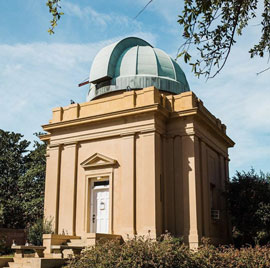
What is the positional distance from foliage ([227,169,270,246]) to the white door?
20.8ft

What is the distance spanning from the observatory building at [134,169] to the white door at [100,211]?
44 millimetres

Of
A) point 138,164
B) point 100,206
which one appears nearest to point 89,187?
point 100,206

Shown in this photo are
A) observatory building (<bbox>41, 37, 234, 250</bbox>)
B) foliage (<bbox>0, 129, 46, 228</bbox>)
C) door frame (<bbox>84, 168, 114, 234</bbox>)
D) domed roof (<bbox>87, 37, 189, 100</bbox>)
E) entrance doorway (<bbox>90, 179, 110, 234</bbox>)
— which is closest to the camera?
observatory building (<bbox>41, 37, 234, 250</bbox>)

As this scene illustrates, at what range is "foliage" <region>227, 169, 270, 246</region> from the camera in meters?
18.7

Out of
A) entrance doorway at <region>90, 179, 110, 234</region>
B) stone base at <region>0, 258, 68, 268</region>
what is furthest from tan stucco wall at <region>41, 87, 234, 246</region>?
stone base at <region>0, 258, 68, 268</region>

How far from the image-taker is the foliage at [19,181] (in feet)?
93.8

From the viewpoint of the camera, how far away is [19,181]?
99.0ft

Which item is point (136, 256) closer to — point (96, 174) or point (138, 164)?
point (138, 164)

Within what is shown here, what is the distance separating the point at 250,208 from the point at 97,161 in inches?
303

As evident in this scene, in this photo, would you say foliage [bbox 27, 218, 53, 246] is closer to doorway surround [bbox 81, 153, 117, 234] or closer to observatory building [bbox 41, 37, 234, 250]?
observatory building [bbox 41, 37, 234, 250]

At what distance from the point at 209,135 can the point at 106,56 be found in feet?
23.2

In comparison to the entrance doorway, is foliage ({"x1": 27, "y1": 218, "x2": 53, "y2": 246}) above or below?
below

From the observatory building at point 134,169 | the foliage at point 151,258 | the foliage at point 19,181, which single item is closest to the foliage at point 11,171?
the foliage at point 19,181

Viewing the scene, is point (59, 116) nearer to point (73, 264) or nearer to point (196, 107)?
point (196, 107)
